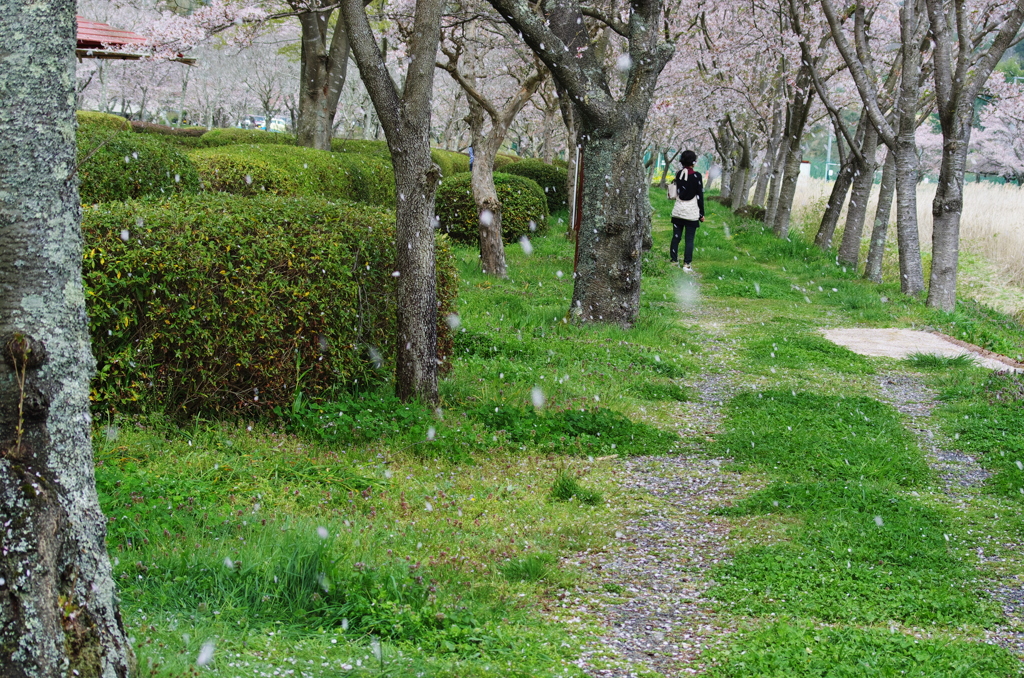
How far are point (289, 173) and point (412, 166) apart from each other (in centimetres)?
825

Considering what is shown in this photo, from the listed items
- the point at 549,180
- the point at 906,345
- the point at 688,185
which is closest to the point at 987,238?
the point at 549,180

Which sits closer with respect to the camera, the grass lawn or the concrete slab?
the grass lawn

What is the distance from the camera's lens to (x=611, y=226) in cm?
1024

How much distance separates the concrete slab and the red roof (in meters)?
12.1

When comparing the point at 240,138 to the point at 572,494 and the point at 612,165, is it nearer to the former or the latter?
the point at 612,165

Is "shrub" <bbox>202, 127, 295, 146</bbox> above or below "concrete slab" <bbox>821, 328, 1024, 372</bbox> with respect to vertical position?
above

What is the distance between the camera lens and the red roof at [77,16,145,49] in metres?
14.5

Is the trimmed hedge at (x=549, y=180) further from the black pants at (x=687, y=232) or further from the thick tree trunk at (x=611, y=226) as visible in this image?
the thick tree trunk at (x=611, y=226)

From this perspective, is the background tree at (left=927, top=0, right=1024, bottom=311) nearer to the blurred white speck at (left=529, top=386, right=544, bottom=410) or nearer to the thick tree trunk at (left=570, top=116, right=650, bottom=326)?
the thick tree trunk at (left=570, top=116, right=650, bottom=326)

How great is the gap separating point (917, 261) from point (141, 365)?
13.2 m

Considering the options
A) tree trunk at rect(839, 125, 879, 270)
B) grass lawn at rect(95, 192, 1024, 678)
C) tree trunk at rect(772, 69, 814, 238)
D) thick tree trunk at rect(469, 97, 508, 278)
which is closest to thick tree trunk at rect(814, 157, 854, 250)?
tree trunk at rect(772, 69, 814, 238)

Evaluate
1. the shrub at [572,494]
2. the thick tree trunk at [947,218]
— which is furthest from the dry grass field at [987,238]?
the shrub at [572,494]

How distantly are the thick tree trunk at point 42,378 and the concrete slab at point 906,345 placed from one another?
926 cm

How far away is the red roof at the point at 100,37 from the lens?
14.5 m
